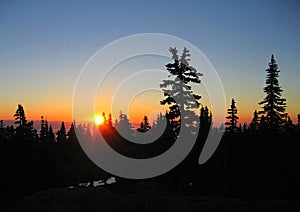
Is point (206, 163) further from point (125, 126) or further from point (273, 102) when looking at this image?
point (125, 126)

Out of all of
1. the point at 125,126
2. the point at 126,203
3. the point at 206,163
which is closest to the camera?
the point at 126,203

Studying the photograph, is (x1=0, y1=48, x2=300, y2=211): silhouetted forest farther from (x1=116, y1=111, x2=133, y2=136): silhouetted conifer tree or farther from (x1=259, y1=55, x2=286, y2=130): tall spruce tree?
(x1=116, y1=111, x2=133, y2=136): silhouetted conifer tree

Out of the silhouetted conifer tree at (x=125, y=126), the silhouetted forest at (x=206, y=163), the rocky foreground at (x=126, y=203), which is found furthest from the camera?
the silhouetted conifer tree at (x=125, y=126)

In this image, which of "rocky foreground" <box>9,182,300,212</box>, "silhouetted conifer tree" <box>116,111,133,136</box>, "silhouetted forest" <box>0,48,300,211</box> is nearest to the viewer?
"rocky foreground" <box>9,182,300,212</box>

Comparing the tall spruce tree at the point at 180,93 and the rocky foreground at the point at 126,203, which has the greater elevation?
the tall spruce tree at the point at 180,93

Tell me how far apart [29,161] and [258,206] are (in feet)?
102

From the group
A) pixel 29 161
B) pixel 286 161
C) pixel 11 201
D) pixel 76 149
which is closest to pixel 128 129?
pixel 76 149

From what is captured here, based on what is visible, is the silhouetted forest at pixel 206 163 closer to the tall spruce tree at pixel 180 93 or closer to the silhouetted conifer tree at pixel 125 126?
the tall spruce tree at pixel 180 93

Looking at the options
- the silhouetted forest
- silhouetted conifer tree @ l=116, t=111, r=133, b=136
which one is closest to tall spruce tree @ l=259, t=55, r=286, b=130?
the silhouetted forest

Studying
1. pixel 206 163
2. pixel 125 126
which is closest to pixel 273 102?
pixel 206 163

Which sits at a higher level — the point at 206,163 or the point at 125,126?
the point at 125,126

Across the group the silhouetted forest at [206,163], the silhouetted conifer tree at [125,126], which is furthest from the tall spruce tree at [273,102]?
Result: the silhouetted conifer tree at [125,126]

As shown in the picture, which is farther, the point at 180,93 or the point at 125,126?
the point at 125,126

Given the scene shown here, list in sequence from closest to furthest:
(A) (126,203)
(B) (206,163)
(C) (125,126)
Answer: (A) (126,203), (B) (206,163), (C) (125,126)
